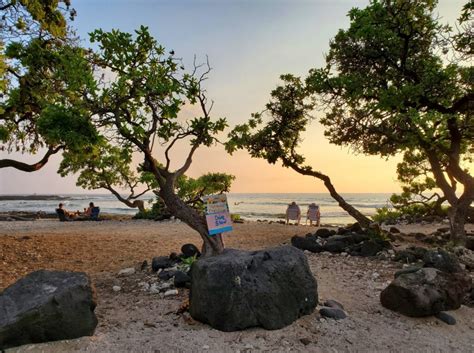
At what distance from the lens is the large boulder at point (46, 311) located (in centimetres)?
498

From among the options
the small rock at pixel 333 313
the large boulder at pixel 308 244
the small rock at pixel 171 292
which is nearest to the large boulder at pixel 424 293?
the small rock at pixel 333 313

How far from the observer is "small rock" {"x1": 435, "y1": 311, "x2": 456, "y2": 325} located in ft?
20.6

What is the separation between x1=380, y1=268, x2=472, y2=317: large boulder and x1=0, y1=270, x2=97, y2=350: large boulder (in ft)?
17.8

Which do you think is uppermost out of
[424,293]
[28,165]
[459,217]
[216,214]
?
[28,165]

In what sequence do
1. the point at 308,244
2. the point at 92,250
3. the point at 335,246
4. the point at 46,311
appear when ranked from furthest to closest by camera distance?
the point at 92,250, the point at 308,244, the point at 335,246, the point at 46,311

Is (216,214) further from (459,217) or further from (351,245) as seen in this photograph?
(459,217)

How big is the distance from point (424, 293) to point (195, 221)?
5229mm

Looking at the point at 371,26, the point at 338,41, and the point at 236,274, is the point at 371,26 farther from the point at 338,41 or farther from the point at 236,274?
the point at 236,274

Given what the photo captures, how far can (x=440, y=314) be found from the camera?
21.2 ft

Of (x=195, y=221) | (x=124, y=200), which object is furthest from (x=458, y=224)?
(x=124, y=200)

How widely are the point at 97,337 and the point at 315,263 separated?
673cm

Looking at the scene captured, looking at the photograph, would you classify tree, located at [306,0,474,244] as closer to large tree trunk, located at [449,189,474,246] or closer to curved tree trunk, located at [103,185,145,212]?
large tree trunk, located at [449,189,474,246]

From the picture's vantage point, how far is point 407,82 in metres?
11.2

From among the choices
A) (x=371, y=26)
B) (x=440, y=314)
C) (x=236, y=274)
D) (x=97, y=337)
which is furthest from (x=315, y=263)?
(x=371, y=26)
